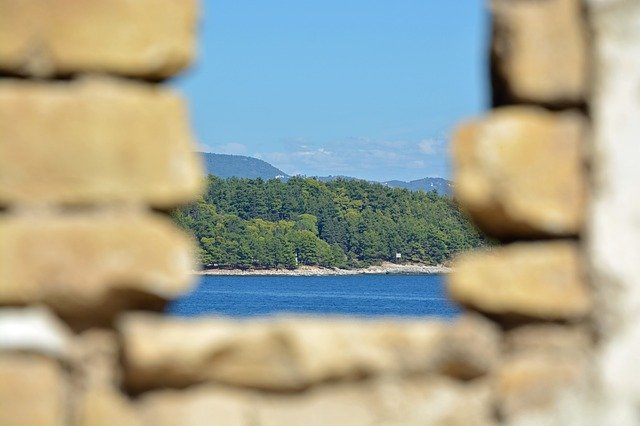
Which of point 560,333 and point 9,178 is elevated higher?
point 9,178

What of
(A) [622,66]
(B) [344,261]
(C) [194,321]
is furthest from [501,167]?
(B) [344,261]

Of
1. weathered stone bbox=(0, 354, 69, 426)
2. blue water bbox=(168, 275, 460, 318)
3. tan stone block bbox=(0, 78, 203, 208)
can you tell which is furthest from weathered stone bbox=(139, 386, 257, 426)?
blue water bbox=(168, 275, 460, 318)

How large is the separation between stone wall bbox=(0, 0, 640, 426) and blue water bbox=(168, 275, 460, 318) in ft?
91.8

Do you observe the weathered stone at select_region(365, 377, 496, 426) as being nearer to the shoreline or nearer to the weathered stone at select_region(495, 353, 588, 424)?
the weathered stone at select_region(495, 353, 588, 424)

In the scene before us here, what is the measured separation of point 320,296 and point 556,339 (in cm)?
6363

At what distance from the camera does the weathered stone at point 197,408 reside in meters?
4.18

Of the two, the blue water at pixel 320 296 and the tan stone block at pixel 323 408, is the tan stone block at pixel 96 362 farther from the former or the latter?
the blue water at pixel 320 296

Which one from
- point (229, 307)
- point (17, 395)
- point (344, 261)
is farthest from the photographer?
point (344, 261)

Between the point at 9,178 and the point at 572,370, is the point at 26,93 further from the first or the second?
the point at 572,370

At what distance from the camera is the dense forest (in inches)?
3782

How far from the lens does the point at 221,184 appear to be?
101 metres

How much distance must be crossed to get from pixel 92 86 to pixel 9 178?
0.36 metres

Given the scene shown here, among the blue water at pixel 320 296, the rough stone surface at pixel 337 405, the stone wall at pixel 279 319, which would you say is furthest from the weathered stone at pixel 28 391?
the blue water at pixel 320 296

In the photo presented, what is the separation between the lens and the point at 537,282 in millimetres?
4262
